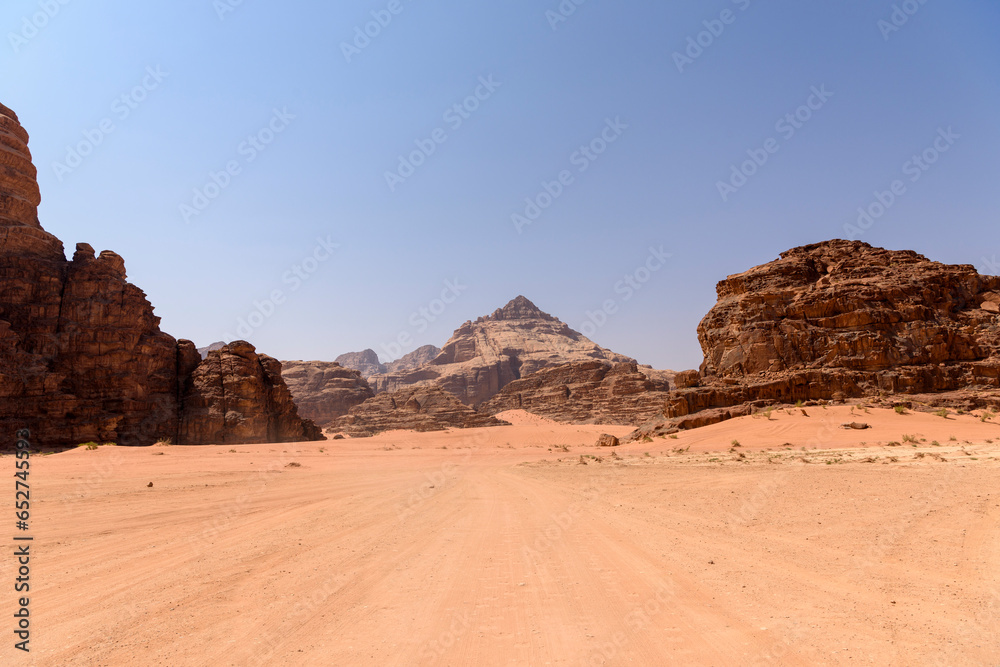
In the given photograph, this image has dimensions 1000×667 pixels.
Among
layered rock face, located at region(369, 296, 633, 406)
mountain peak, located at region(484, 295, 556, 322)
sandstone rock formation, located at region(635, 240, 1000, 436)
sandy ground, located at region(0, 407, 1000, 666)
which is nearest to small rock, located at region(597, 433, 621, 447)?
sandstone rock formation, located at region(635, 240, 1000, 436)

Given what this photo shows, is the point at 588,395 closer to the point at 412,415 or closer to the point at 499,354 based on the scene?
the point at 412,415

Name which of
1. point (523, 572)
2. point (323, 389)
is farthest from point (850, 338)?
point (323, 389)

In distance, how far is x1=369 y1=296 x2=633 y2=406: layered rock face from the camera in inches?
4451

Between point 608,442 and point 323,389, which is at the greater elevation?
point 323,389

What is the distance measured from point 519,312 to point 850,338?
143186 millimetres

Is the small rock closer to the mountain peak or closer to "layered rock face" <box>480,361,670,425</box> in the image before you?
"layered rock face" <box>480,361,670,425</box>

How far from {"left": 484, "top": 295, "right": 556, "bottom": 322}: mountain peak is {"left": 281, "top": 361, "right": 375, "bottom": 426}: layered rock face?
83.4 meters

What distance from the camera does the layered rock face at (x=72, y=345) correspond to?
30672 millimetres

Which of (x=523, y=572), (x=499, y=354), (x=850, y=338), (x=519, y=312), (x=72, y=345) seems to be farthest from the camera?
(x=519, y=312)

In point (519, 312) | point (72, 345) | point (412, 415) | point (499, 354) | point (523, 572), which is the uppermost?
point (519, 312)

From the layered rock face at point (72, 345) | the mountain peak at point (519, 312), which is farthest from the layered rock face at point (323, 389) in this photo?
the mountain peak at point (519, 312)

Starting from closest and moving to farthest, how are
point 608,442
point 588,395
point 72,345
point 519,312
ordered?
point 608,442
point 72,345
point 588,395
point 519,312

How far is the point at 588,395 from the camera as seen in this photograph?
67312 millimetres

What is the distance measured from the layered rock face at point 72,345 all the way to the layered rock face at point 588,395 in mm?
36758
